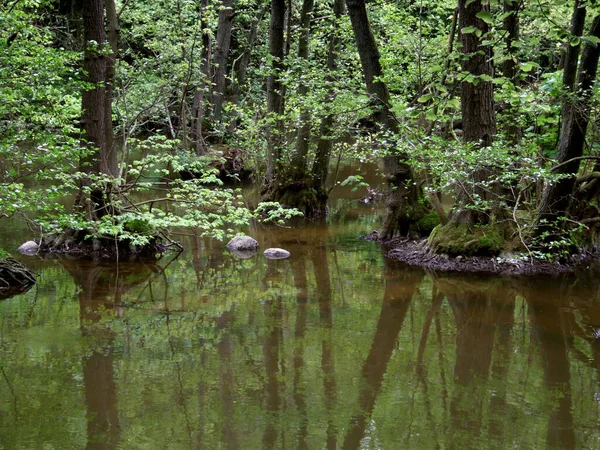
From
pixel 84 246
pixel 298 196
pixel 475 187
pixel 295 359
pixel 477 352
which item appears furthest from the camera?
pixel 298 196

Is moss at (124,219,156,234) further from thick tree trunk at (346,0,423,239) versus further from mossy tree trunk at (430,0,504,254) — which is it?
mossy tree trunk at (430,0,504,254)

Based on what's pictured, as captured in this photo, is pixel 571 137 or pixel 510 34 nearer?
pixel 510 34

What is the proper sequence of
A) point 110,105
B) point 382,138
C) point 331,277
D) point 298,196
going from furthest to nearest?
point 298,196
point 382,138
point 110,105
point 331,277

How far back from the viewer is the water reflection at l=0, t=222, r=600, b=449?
502cm

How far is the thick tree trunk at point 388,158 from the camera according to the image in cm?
1164

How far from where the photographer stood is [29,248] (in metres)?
11.1

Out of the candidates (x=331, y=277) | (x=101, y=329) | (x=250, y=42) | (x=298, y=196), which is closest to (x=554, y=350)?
(x=331, y=277)

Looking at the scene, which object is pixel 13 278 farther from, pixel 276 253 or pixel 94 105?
pixel 276 253

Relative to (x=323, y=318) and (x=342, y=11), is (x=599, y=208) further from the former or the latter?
(x=342, y=11)

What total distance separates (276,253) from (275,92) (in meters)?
5.48

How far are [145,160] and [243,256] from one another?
8.72ft

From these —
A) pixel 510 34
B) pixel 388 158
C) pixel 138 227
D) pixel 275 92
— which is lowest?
pixel 138 227

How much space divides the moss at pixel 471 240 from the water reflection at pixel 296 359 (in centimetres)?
73

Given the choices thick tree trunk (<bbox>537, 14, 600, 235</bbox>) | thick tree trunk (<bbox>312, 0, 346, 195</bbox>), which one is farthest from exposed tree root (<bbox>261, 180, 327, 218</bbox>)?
thick tree trunk (<bbox>537, 14, 600, 235</bbox>)
